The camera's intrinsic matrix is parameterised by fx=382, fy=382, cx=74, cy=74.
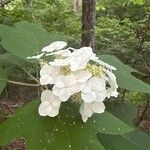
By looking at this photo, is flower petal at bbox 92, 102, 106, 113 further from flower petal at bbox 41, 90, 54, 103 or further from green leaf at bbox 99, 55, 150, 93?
green leaf at bbox 99, 55, 150, 93

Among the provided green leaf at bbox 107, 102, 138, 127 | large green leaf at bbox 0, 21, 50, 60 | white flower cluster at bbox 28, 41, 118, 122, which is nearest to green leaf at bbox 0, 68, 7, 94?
large green leaf at bbox 0, 21, 50, 60

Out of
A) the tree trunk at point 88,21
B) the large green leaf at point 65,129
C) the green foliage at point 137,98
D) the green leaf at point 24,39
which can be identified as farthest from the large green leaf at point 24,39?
the green foliage at point 137,98

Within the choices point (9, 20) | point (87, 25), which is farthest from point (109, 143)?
point (87, 25)

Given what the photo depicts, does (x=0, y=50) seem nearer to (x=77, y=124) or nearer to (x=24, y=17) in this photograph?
(x=77, y=124)

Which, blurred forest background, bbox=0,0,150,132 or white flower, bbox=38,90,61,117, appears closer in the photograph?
white flower, bbox=38,90,61,117

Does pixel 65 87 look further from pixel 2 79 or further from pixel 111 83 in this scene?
pixel 2 79

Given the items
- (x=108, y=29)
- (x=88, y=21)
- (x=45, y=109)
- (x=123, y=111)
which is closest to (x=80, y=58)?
(x=45, y=109)
